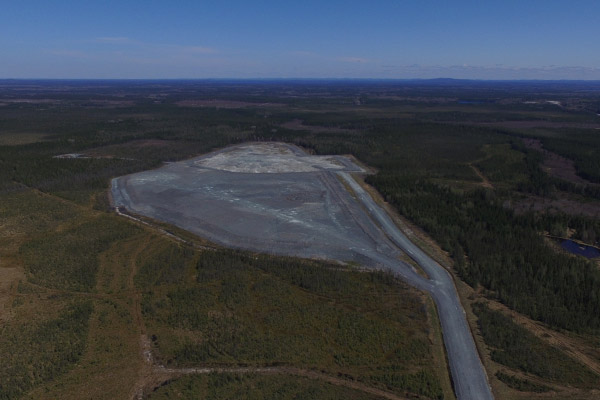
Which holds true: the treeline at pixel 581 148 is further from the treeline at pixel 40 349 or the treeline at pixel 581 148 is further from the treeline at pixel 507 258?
the treeline at pixel 40 349

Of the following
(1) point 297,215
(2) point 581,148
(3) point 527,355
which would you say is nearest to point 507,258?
(3) point 527,355

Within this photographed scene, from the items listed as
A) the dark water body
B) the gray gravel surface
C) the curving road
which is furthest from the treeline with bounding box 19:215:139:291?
the dark water body

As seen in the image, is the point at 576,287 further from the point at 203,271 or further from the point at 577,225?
the point at 203,271

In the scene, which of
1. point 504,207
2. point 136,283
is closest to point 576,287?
point 504,207

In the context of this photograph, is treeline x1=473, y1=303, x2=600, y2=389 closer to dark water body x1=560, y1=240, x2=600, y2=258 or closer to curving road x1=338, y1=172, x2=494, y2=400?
curving road x1=338, y1=172, x2=494, y2=400

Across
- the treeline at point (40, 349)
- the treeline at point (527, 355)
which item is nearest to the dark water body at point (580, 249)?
the treeline at point (527, 355)

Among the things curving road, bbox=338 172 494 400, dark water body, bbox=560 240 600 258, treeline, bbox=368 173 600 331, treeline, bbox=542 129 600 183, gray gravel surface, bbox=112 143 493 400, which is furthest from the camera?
treeline, bbox=542 129 600 183
